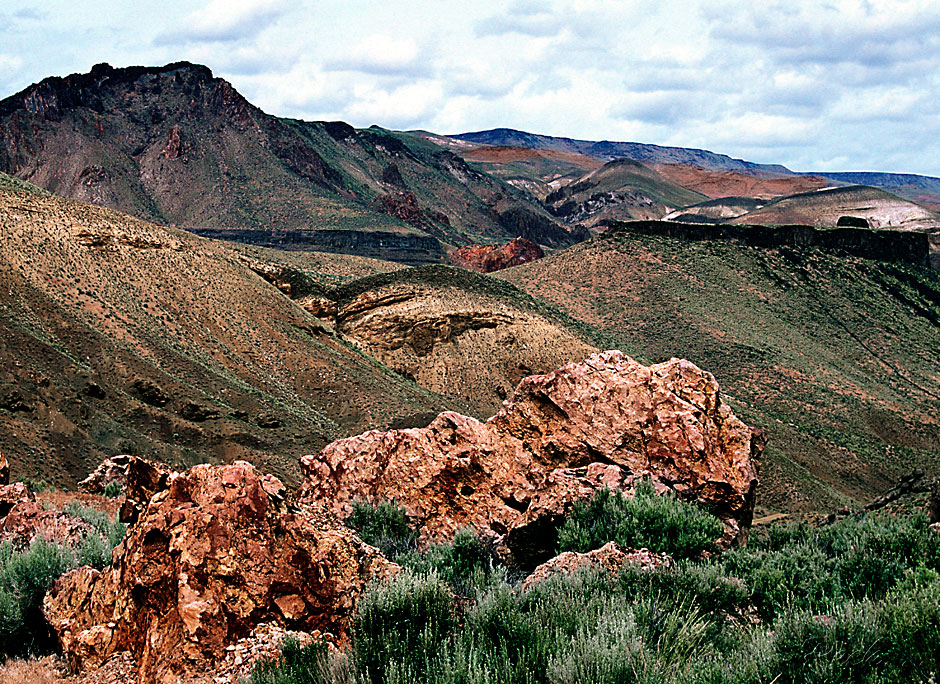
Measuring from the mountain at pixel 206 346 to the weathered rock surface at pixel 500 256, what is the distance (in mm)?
47602

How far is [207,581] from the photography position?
22.5 ft

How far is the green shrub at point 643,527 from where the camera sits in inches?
401

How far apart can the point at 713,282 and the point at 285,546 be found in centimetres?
6882

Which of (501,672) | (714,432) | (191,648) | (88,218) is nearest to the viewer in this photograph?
(501,672)

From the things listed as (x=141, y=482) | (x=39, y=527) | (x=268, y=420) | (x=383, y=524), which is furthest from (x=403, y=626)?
(x=268, y=420)

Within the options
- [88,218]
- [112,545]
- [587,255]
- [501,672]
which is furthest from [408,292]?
[501,672]

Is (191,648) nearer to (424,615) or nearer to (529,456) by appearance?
(424,615)

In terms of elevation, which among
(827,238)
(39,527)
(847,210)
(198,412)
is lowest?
(198,412)

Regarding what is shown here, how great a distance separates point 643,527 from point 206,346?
31114 mm

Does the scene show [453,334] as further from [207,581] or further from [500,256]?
[500,256]

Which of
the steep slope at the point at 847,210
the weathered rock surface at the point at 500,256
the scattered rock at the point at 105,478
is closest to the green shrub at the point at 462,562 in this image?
the scattered rock at the point at 105,478

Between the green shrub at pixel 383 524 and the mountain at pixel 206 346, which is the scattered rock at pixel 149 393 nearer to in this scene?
the mountain at pixel 206 346

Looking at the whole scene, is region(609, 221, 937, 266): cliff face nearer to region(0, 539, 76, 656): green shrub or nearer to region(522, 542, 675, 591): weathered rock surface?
region(522, 542, 675, 591): weathered rock surface

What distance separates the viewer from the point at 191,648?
6562 millimetres
